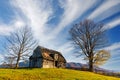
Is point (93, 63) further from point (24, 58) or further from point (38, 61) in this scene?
point (24, 58)

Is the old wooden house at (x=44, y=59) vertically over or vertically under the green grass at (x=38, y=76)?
over

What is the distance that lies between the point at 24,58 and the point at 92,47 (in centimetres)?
2457

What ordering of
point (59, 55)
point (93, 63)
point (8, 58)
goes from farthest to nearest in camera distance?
point (59, 55)
point (93, 63)
point (8, 58)

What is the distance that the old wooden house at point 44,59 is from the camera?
68.2 metres

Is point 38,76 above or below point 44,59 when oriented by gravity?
below

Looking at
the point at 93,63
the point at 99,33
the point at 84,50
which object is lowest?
the point at 93,63

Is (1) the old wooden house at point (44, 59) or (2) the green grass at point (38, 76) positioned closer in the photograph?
(2) the green grass at point (38, 76)

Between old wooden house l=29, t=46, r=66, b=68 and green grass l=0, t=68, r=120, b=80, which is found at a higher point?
old wooden house l=29, t=46, r=66, b=68

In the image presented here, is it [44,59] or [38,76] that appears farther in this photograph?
[44,59]

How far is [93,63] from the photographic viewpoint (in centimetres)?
7012

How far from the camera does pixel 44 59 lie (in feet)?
225

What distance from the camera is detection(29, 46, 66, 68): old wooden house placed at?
68.2 metres

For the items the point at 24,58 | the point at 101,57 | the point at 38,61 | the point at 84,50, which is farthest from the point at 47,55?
the point at 101,57

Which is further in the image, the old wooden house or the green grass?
the old wooden house
